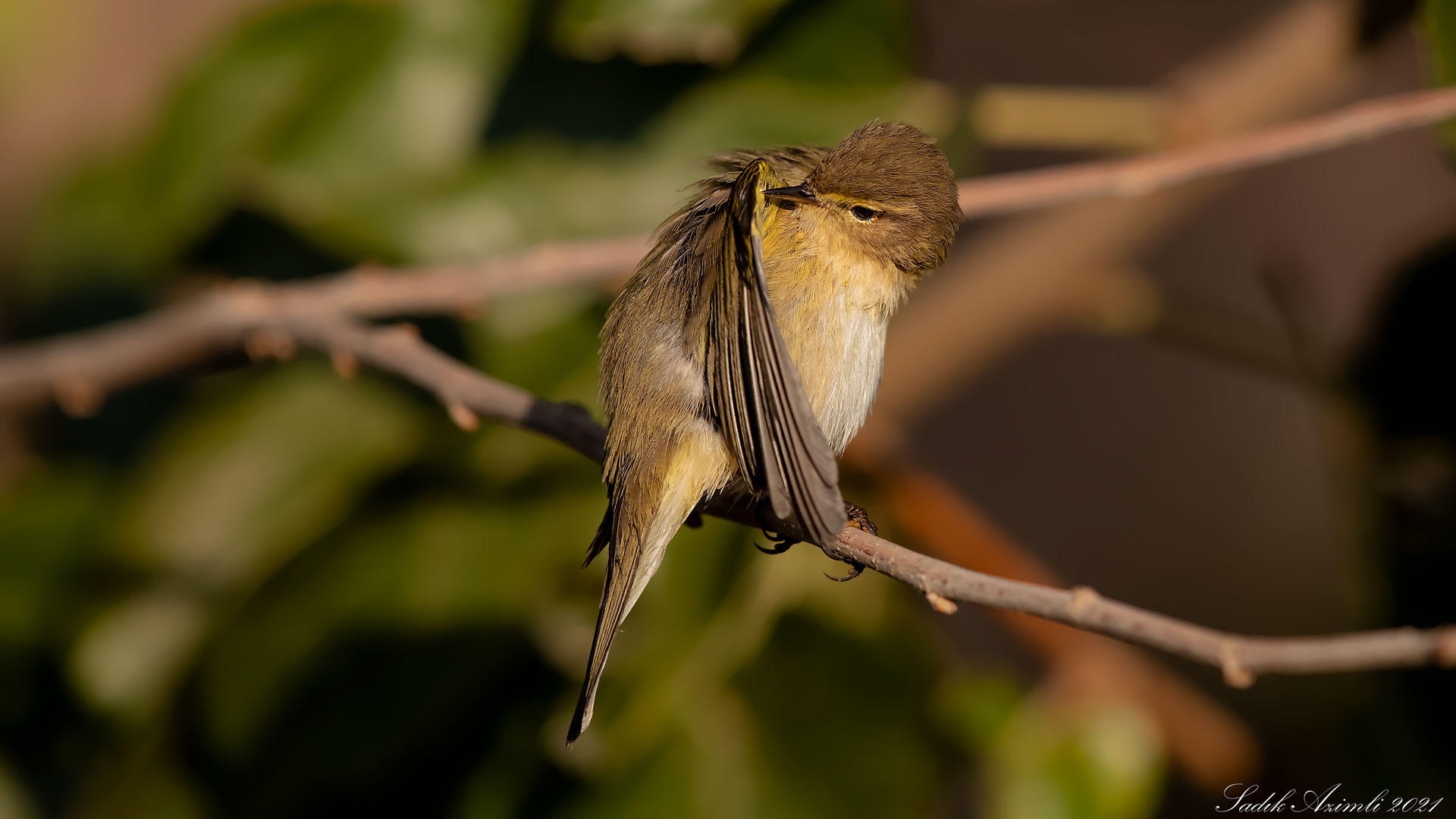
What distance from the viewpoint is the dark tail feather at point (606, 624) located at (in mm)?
1219

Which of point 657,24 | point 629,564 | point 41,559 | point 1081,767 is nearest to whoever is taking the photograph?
point 629,564

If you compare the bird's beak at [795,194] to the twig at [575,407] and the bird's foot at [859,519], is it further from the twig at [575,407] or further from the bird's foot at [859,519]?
the bird's foot at [859,519]

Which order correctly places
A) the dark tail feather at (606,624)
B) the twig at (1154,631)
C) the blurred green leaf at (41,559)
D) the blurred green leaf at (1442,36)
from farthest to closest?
the blurred green leaf at (41,559) < the blurred green leaf at (1442,36) < the dark tail feather at (606,624) < the twig at (1154,631)

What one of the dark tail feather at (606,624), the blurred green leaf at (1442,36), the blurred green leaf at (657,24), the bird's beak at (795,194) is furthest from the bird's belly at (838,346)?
the blurred green leaf at (1442,36)

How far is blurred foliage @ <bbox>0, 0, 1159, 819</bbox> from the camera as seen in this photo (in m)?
1.88

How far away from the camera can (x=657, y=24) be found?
1.79 metres

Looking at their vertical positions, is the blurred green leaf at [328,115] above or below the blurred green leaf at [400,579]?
above

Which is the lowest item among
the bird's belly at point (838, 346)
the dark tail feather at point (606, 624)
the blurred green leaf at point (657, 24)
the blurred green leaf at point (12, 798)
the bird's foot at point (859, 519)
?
the blurred green leaf at point (12, 798)

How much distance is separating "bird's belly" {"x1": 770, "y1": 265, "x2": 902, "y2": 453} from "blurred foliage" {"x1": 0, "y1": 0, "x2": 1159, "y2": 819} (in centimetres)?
38

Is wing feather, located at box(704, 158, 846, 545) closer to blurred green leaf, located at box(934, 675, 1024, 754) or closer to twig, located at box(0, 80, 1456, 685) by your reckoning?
twig, located at box(0, 80, 1456, 685)

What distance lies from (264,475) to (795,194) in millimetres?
1251

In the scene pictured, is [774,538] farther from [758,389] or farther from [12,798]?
[12,798]

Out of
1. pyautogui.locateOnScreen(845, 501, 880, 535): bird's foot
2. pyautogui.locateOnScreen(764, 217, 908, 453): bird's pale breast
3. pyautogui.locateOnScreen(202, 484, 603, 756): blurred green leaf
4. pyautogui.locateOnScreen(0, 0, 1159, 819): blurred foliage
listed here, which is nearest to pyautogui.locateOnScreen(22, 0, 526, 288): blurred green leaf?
pyautogui.locateOnScreen(0, 0, 1159, 819): blurred foliage

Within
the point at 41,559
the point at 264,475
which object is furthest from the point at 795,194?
the point at 41,559
